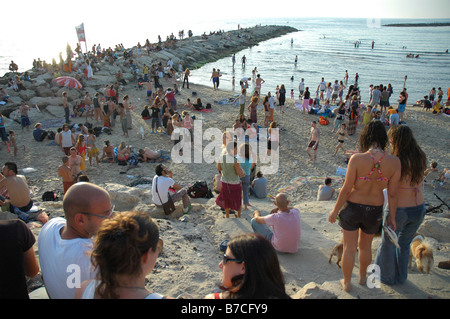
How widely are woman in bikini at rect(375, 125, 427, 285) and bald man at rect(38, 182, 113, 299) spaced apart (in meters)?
2.96

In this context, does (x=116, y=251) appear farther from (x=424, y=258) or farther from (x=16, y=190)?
(x=16, y=190)

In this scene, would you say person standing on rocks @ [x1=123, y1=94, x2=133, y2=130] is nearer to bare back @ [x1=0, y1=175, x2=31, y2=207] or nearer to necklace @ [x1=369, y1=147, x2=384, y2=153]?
bare back @ [x1=0, y1=175, x2=31, y2=207]

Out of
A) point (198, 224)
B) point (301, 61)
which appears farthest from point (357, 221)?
point (301, 61)

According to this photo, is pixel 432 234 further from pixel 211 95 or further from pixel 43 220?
pixel 211 95

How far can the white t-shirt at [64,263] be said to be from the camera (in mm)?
2254

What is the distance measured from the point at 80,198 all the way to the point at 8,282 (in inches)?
31.5

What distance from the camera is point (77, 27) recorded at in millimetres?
23328

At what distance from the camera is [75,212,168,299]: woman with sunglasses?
5.89 feet

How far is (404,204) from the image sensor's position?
3.46 meters

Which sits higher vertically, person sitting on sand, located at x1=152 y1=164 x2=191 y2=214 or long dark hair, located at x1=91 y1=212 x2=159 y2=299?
long dark hair, located at x1=91 y1=212 x2=159 y2=299

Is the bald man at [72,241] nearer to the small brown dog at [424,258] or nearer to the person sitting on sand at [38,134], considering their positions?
the small brown dog at [424,258]

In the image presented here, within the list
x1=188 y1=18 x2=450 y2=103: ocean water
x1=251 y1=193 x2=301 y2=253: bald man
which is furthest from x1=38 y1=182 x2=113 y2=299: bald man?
x1=188 y1=18 x2=450 y2=103: ocean water

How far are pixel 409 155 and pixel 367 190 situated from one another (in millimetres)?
615

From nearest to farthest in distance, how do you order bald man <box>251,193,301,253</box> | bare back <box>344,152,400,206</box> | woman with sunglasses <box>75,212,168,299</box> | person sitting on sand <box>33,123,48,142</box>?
1. woman with sunglasses <box>75,212,168,299</box>
2. bare back <box>344,152,400,206</box>
3. bald man <box>251,193,301,253</box>
4. person sitting on sand <box>33,123,48,142</box>
